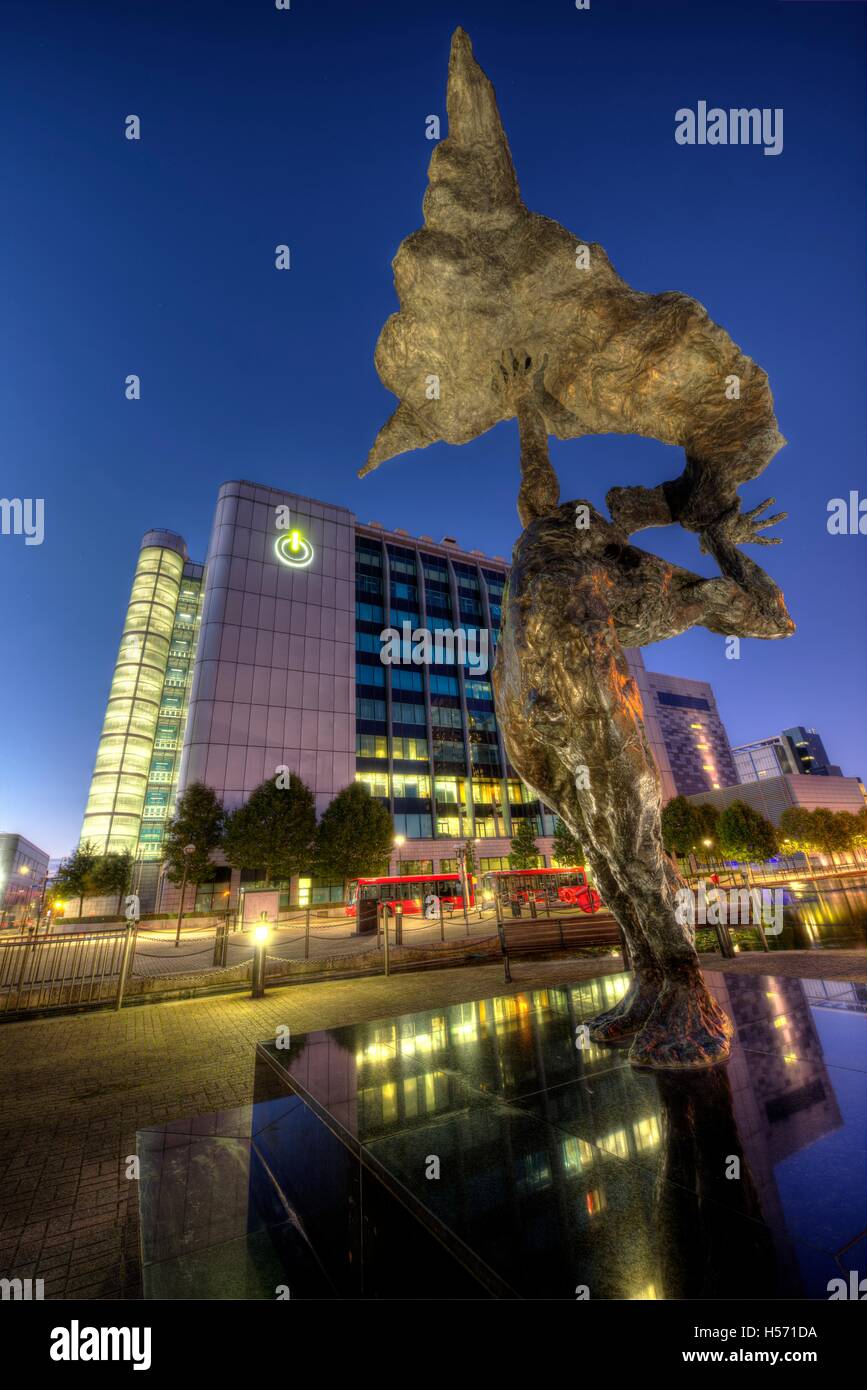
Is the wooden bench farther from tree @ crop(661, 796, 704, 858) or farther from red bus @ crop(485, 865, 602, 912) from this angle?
tree @ crop(661, 796, 704, 858)

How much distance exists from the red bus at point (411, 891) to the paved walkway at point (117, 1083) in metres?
14.0

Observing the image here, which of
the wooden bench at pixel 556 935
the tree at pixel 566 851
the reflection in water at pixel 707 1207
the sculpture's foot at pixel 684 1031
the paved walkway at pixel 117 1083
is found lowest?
the paved walkway at pixel 117 1083

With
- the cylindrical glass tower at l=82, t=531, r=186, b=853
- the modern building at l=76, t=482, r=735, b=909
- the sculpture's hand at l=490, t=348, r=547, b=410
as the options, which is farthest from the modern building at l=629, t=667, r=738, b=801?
the sculpture's hand at l=490, t=348, r=547, b=410

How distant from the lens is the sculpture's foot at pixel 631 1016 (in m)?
3.82

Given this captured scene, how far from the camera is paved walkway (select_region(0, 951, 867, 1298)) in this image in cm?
296

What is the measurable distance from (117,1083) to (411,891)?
72.9ft

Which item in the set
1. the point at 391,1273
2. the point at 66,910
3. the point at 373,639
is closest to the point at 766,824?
the point at 373,639

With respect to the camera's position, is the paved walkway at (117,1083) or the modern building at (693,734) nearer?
the paved walkway at (117,1083)

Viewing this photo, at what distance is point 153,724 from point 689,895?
239 feet

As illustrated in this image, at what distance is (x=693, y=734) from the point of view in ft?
381

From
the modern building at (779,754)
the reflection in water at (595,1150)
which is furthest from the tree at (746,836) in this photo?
the modern building at (779,754)

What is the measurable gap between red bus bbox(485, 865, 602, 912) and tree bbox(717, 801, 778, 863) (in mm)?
16445

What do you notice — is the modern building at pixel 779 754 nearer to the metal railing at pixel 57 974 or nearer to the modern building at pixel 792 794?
the modern building at pixel 792 794
